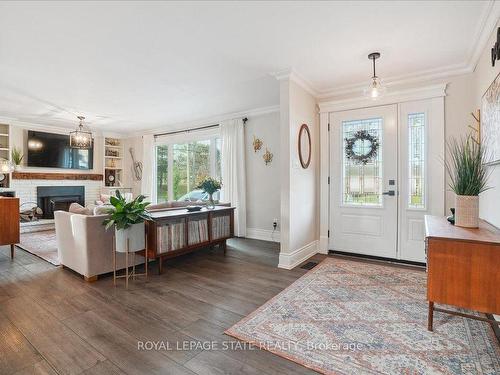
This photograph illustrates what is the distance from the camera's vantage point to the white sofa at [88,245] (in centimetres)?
299

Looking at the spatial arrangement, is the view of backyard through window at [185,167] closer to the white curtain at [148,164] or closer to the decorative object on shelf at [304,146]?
the white curtain at [148,164]

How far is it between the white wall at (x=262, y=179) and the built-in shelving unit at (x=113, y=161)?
434 cm

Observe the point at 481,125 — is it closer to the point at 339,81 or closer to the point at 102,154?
the point at 339,81

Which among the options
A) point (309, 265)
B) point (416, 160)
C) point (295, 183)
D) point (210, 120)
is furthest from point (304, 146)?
point (210, 120)

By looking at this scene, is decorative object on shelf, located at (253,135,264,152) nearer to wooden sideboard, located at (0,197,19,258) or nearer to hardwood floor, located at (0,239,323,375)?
hardwood floor, located at (0,239,323,375)

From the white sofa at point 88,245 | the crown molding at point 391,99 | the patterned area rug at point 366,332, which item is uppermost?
the crown molding at point 391,99

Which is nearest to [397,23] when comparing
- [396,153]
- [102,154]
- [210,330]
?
[396,153]

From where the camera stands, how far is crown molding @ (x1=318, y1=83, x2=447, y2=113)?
3381 mm

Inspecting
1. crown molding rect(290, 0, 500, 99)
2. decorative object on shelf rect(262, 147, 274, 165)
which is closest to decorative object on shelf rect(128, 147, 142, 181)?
decorative object on shelf rect(262, 147, 274, 165)

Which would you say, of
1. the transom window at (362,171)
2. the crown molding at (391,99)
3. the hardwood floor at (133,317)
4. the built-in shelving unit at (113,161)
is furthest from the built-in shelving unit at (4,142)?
the transom window at (362,171)

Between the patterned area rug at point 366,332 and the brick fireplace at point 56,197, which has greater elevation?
the brick fireplace at point 56,197

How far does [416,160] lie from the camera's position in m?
3.53

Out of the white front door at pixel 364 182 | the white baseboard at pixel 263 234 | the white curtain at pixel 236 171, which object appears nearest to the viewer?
the white front door at pixel 364 182

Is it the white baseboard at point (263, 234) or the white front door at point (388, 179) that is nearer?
the white front door at point (388, 179)
